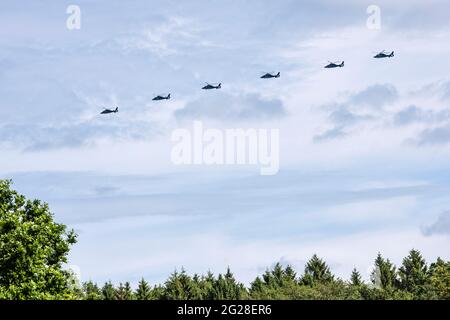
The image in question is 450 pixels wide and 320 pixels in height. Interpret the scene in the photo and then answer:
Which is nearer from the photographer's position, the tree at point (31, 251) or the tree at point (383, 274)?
the tree at point (31, 251)

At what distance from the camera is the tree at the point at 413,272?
19088 centimetres

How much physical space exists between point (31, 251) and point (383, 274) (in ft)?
471

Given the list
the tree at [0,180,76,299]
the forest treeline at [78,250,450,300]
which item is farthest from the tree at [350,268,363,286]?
the tree at [0,180,76,299]

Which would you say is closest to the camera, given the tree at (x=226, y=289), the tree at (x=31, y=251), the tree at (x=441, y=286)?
the tree at (x=31, y=251)

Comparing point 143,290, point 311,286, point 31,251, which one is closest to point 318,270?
point 311,286

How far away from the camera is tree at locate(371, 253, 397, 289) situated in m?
189

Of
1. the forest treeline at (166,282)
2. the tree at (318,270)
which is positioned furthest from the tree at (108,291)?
the tree at (318,270)

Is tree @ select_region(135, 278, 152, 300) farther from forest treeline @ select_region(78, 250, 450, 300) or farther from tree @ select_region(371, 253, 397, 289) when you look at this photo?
tree @ select_region(371, 253, 397, 289)

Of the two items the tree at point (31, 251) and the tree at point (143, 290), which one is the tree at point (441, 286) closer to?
the tree at point (143, 290)

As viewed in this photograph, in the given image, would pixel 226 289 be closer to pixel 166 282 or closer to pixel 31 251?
pixel 166 282

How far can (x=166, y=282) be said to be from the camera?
591 ft
